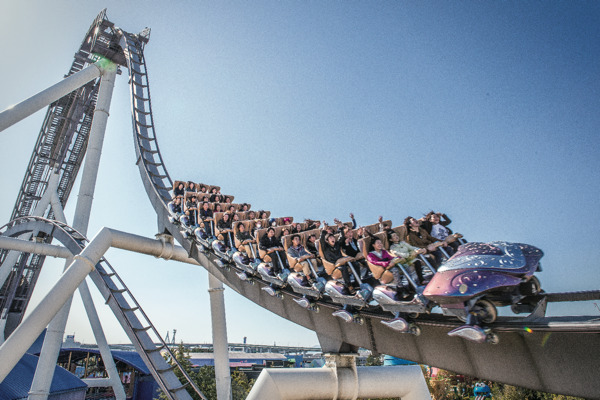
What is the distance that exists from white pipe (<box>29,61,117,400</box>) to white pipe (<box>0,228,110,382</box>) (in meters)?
1.23

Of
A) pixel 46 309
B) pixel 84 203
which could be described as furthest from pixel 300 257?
pixel 84 203

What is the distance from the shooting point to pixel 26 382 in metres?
15.6

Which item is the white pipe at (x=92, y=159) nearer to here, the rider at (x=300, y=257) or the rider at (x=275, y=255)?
the rider at (x=275, y=255)

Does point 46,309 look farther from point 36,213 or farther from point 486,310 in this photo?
point 36,213

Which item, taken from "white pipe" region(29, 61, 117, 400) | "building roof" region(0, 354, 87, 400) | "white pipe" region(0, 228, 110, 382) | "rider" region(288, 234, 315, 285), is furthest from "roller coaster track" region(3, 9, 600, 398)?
"building roof" region(0, 354, 87, 400)

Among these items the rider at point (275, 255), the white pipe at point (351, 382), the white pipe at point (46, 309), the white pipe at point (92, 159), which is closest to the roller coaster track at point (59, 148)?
the white pipe at point (92, 159)

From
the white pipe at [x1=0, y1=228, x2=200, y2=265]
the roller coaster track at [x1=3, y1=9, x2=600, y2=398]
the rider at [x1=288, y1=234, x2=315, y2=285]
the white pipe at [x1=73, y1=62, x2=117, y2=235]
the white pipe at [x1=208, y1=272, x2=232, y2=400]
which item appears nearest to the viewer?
the roller coaster track at [x1=3, y1=9, x2=600, y2=398]

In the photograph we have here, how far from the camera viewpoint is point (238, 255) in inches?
280

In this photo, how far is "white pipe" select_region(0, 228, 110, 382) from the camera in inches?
254

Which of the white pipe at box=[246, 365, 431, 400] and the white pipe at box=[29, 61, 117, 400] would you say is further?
the white pipe at box=[29, 61, 117, 400]

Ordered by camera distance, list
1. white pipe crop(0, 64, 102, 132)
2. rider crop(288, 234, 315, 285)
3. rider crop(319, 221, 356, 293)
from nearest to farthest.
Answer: rider crop(319, 221, 356, 293), rider crop(288, 234, 315, 285), white pipe crop(0, 64, 102, 132)

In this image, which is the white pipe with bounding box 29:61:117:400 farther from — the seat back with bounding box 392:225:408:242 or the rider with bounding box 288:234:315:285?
the seat back with bounding box 392:225:408:242

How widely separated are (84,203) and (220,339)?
5798mm

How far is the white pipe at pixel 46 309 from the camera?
6445 millimetres
